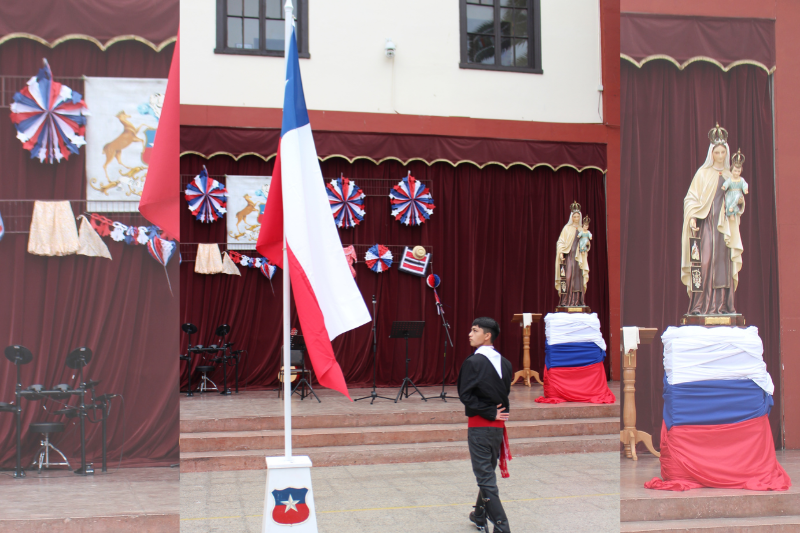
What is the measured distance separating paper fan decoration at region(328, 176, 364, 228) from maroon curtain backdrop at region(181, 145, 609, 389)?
0.19m

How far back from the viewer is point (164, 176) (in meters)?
4.32

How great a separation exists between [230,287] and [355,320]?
7209 millimetres

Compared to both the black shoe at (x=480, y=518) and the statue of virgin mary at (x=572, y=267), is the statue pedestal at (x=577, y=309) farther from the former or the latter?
the black shoe at (x=480, y=518)

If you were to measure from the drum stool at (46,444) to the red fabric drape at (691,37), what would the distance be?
18.0 ft

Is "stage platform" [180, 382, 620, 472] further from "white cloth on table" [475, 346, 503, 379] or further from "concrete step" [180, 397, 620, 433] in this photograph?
"white cloth on table" [475, 346, 503, 379]

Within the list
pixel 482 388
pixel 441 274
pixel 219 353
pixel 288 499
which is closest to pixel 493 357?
pixel 482 388

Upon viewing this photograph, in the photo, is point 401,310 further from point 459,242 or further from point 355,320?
point 355,320

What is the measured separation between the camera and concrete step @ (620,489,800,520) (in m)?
5.00

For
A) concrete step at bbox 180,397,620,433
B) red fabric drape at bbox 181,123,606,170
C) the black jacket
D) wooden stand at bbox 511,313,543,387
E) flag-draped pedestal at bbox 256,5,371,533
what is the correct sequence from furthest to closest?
wooden stand at bbox 511,313,543,387 → red fabric drape at bbox 181,123,606,170 → concrete step at bbox 180,397,620,433 → the black jacket → flag-draped pedestal at bbox 256,5,371,533

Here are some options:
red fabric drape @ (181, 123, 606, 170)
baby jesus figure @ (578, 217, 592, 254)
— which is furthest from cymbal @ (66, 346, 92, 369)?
baby jesus figure @ (578, 217, 592, 254)

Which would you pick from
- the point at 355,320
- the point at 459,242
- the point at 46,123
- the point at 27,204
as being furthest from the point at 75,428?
the point at 459,242

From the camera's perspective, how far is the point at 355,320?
4324 mm

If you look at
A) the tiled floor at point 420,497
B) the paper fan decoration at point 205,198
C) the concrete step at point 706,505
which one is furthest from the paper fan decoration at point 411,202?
the concrete step at point 706,505

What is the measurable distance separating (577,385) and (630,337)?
3.38 metres
